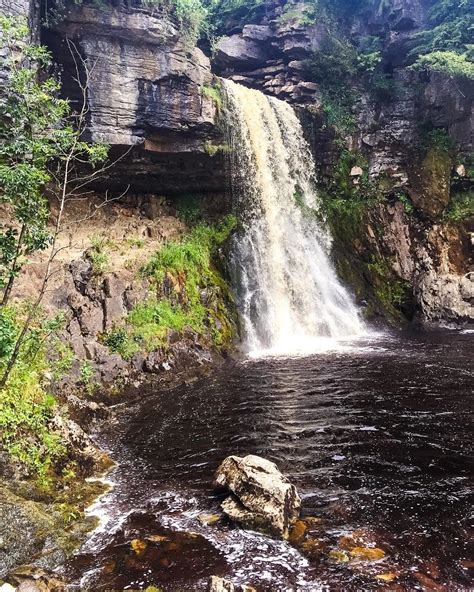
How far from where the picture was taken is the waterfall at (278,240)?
17.2 meters

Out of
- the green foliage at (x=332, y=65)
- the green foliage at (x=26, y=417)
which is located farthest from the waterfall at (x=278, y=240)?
the green foliage at (x=26, y=417)

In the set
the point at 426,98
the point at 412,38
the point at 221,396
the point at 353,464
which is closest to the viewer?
the point at 353,464

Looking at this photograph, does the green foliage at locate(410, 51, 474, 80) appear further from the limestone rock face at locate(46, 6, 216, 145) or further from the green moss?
the limestone rock face at locate(46, 6, 216, 145)

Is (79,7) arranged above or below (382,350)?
above

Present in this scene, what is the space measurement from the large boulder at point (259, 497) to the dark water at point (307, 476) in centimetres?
16

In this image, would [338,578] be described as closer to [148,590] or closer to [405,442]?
[148,590]

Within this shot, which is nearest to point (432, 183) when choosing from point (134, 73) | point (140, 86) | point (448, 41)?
point (448, 41)

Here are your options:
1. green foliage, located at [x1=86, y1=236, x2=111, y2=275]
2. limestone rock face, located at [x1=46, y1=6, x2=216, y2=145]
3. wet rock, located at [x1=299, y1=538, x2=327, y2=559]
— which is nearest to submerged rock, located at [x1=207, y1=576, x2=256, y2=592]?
wet rock, located at [x1=299, y1=538, x2=327, y2=559]

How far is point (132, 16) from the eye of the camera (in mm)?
15359

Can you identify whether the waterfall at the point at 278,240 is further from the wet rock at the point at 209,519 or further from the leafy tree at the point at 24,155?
the wet rock at the point at 209,519

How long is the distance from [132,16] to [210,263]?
29.3ft

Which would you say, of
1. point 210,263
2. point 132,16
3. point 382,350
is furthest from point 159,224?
point 382,350

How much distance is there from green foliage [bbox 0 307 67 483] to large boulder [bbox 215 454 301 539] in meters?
2.52

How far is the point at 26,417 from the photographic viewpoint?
6.28m
